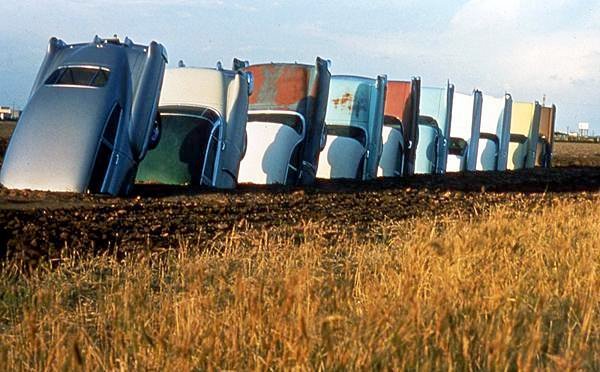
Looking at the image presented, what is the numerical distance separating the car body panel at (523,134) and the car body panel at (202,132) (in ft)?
50.1

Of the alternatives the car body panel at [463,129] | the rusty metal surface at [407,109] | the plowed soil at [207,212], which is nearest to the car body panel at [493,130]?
the car body panel at [463,129]

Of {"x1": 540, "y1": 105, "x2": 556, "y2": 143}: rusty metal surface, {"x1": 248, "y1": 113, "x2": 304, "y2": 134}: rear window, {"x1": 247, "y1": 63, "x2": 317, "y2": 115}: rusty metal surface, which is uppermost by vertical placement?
{"x1": 540, "y1": 105, "x2": 556, "y2": 143}: rusty metal surface

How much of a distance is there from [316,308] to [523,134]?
91.7 feet

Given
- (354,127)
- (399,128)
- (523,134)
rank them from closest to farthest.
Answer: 1. (354,127)
2. (399,128)
3. (523,134)

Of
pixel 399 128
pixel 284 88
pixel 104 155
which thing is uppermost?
pixel 284 88

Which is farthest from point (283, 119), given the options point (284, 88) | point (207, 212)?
point (207, 212)

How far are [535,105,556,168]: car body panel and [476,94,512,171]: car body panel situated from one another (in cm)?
492

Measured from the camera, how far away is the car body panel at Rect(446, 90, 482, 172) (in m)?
28.4

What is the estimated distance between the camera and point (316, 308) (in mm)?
6023

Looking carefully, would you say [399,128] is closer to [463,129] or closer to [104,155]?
[463,129]

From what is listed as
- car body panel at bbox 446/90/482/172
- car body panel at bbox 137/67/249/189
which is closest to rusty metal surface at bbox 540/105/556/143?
car body panel at bbox 446/90/482/172

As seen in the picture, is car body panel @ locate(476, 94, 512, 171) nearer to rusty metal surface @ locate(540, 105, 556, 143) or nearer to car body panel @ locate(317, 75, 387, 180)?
rusty metal surface @ locate(540, 105, 556, 143)

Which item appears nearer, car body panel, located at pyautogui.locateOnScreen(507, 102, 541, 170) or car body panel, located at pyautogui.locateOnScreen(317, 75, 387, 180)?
car body panel, located at pyautogui.locateOnScreen(317, 75, 387, 180)

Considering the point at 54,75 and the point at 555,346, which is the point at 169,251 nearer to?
the point at 555,346
